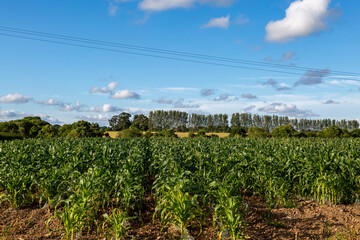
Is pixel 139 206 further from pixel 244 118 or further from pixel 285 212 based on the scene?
pixel 244 118

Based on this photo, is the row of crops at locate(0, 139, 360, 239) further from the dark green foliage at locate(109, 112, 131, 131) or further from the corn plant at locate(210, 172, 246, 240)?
the dark green foliage at locate(109, 112, 131, 131)

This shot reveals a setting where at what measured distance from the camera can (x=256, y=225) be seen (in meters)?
6.51

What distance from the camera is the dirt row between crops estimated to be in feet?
19.9

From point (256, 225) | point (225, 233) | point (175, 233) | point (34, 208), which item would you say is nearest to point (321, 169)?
point (256, 225)

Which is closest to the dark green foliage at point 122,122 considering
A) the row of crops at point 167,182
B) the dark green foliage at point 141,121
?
the dark green foliage at point 141,121

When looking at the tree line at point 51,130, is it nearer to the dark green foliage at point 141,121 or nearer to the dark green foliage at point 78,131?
the dark green foliage at point 78,131

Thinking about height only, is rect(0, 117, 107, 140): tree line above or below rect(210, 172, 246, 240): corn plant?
above

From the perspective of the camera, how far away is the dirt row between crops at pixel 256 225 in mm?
6078

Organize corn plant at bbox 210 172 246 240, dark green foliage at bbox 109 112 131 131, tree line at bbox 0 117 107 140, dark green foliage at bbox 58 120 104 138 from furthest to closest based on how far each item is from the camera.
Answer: dark green foliage at bbox 109 112 131 131, tree line at bbox 0 117 107 140, dark green foliage at bbox 58 120 104 138, corn plant at bbox 210 172 246 240

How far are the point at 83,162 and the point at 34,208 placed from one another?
217cm

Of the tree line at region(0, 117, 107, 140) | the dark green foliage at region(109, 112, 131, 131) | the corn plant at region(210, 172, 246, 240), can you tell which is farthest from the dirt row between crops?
the dark green foliage at region(109, 112, 131, 131)

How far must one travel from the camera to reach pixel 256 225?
6512mm

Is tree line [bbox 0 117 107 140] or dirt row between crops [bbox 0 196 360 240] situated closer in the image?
dirt row between crops [bbox 0 196 360 240]

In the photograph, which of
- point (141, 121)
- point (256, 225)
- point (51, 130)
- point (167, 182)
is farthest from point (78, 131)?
point (141, 121)
